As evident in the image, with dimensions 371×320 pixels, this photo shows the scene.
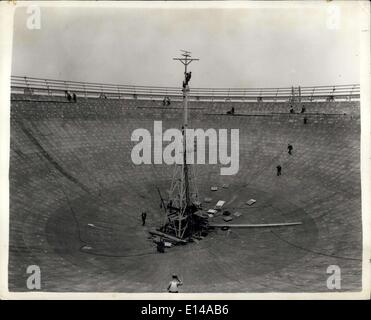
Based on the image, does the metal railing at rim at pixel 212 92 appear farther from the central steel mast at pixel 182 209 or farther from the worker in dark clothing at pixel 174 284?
the worker in dark clothing at pixel 174 284

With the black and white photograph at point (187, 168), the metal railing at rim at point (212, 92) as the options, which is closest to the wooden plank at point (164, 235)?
the black and white photograph at point (187, 168)

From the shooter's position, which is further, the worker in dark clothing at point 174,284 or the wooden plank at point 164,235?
the wooden plank at point 164,235

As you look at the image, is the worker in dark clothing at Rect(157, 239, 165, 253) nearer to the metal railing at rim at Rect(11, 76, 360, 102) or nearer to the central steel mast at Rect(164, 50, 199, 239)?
the central steel mast at Rect(164, 50, 199, 239)

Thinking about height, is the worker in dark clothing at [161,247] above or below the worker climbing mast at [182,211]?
below

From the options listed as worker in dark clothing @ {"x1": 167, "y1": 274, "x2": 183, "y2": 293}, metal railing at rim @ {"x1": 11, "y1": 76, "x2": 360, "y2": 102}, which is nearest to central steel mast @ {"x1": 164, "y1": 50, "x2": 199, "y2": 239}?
worker in dark clothing @ {"x1": 167, "y1": 274, "x2": 183, "y2": 293}

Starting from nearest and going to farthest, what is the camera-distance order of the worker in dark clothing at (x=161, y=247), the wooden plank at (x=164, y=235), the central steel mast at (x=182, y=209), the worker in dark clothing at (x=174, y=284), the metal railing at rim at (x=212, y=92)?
the worker in dark clothing at (x=174, y=284) < the worker in dark clothing at (x=161, y=247) < the wooden plank at (x=164, y=235) < the central steel mast at (x=182, y=209) < the metal railing at rim at (x=212, y=92)

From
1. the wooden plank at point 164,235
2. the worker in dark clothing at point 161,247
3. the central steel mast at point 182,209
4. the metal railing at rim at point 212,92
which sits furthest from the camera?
the metal railing at rim at point 212,92

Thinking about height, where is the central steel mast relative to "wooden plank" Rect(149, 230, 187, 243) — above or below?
above

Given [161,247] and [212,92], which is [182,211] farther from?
[212,92]

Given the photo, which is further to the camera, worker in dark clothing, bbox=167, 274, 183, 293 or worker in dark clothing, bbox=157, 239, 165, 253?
worker in dark clothing, bbox=157, 239, 165, 253
